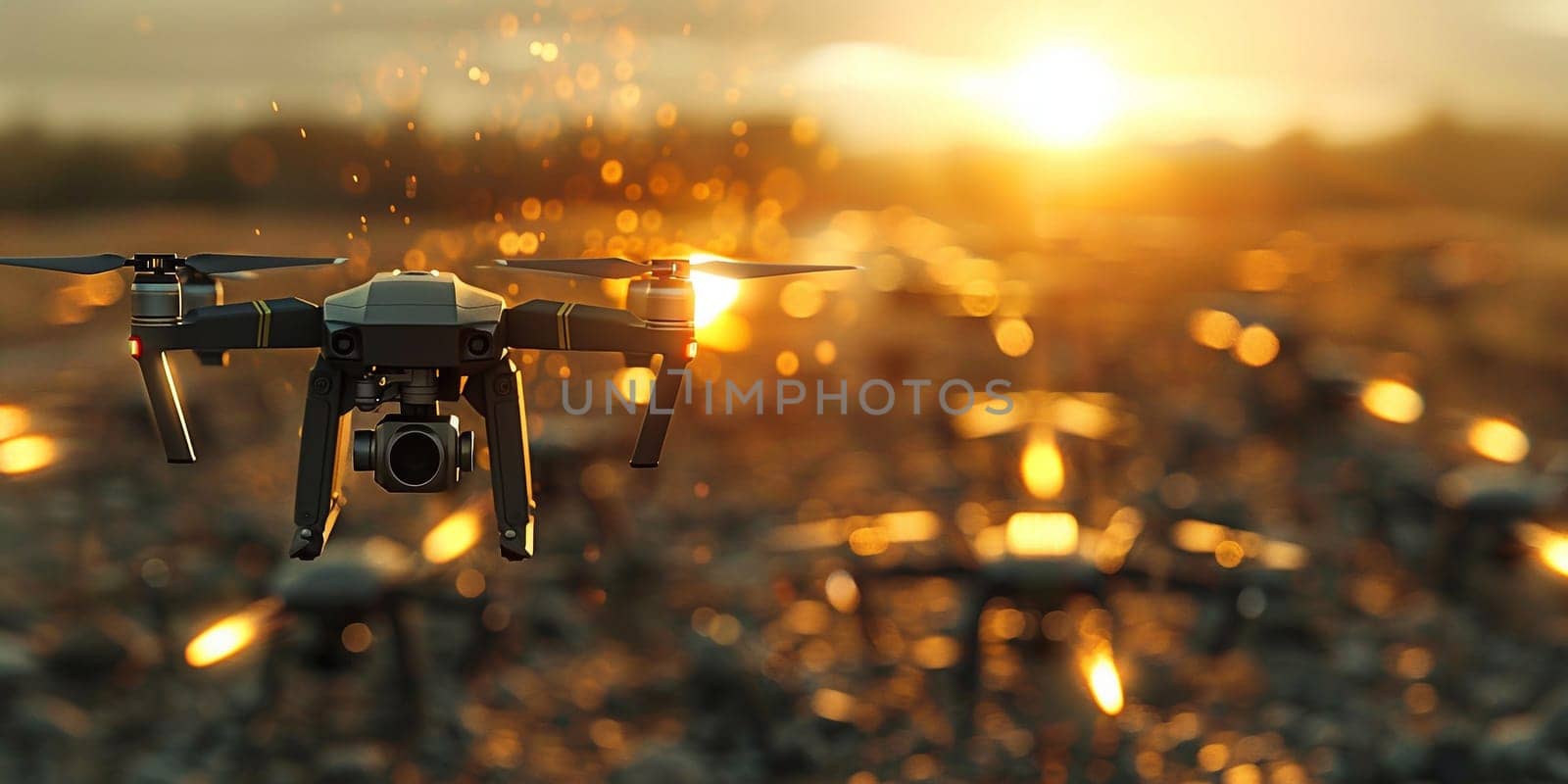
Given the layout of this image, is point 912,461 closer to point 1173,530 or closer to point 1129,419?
point 1129,419

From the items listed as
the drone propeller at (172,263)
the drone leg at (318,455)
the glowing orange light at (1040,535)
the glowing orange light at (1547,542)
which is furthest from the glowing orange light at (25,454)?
the glowing orange light at (1547,542)

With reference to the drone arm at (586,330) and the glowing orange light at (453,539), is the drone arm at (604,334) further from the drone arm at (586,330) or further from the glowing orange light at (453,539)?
the glowing orange light at (453,539)

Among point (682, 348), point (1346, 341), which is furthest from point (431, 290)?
point (1346, 341)

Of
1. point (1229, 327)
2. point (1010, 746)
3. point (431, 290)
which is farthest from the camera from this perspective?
point (1229, 327)

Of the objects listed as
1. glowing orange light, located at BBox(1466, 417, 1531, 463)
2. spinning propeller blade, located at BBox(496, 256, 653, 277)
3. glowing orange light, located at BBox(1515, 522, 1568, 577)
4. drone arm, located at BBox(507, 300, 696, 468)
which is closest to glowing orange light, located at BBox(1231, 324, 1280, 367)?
glowing orange light, located at BBox(1466, 417, 1531, 463)

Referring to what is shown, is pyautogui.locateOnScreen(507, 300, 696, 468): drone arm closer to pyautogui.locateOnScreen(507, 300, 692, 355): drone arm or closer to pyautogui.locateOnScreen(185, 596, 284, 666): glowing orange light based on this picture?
pyautogui.locateOnScreen(507, 300, 692, 355): drone arm
